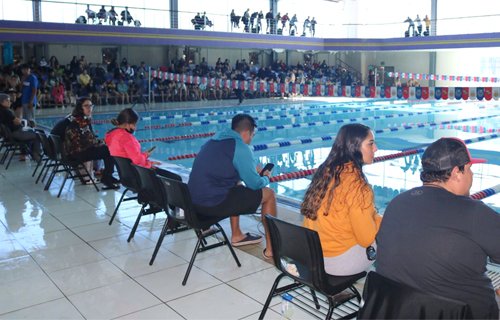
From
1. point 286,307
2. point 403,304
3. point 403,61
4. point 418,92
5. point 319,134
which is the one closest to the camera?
point 403,304

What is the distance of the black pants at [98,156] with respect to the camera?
5.79 m

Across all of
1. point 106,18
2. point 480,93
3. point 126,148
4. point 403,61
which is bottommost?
point 126,148

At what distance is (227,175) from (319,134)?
8176mm

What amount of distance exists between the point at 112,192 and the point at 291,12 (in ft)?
71.2

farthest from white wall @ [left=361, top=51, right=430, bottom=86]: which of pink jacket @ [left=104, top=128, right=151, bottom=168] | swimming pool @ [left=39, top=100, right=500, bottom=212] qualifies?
pink jacket @ [left=104, top=128, right=151, bottom=168]

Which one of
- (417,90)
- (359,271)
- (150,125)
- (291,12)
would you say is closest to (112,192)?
(359,271)

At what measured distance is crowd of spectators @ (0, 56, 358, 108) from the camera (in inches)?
641

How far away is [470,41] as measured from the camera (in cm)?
2038

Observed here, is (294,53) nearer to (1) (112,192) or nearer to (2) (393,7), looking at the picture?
(2) (393,7)

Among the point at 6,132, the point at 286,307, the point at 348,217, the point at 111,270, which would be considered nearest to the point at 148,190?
the point at 111,270

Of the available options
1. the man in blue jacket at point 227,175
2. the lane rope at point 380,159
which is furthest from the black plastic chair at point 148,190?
the lane rope at point 380,159

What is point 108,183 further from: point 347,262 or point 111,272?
point 347,262

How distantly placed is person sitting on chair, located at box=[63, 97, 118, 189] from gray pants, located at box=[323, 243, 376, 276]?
3910 millimetres

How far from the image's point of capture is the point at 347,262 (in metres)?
2.46
